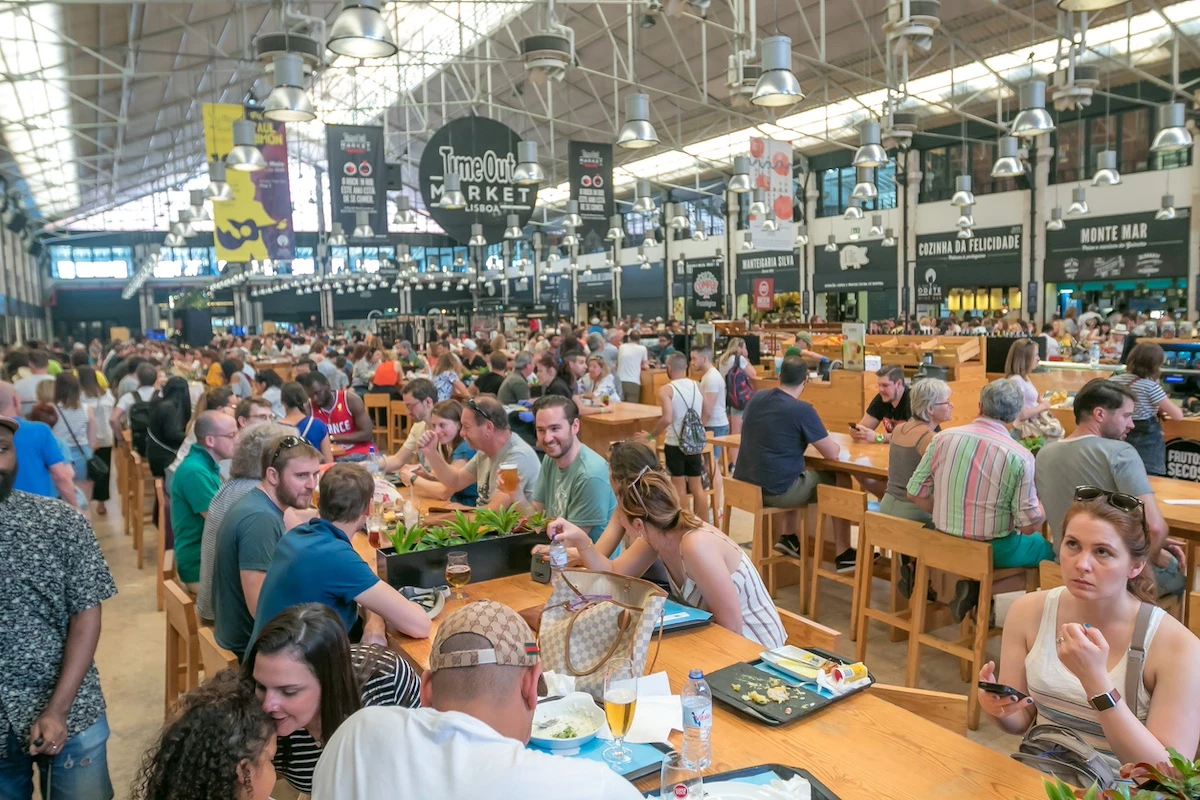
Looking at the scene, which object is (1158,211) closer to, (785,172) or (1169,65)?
(1169,65)

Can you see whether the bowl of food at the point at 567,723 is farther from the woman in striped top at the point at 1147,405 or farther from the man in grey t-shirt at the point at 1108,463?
the woman in striped top at the point at 1147,405

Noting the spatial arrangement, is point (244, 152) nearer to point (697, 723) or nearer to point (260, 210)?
point (260, 210)

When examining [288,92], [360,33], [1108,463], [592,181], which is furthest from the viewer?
[592,181]

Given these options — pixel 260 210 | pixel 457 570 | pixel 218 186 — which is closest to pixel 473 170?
pixel 218 186

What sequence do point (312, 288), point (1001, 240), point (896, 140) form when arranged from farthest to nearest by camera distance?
point (312, 288)
point (1001, 240)
point (896, 140)

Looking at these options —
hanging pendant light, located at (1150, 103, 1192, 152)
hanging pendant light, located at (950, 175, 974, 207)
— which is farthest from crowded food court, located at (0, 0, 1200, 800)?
hanging pendant light, located at (1150, 103, 1192, 152)

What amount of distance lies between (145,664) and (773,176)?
11336mm

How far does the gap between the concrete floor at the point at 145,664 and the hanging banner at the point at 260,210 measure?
690 centimetres

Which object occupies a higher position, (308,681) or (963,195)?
(963,195)

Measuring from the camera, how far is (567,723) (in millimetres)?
2031

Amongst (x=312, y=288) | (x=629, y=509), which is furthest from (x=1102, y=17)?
(x=312, y=288)

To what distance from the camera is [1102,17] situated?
1430 centimetres

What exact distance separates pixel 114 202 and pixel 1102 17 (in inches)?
1358

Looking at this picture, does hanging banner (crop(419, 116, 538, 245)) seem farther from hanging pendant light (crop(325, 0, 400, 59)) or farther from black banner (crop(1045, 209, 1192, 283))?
black banner (crop(1045, 209, 1192, 283))
